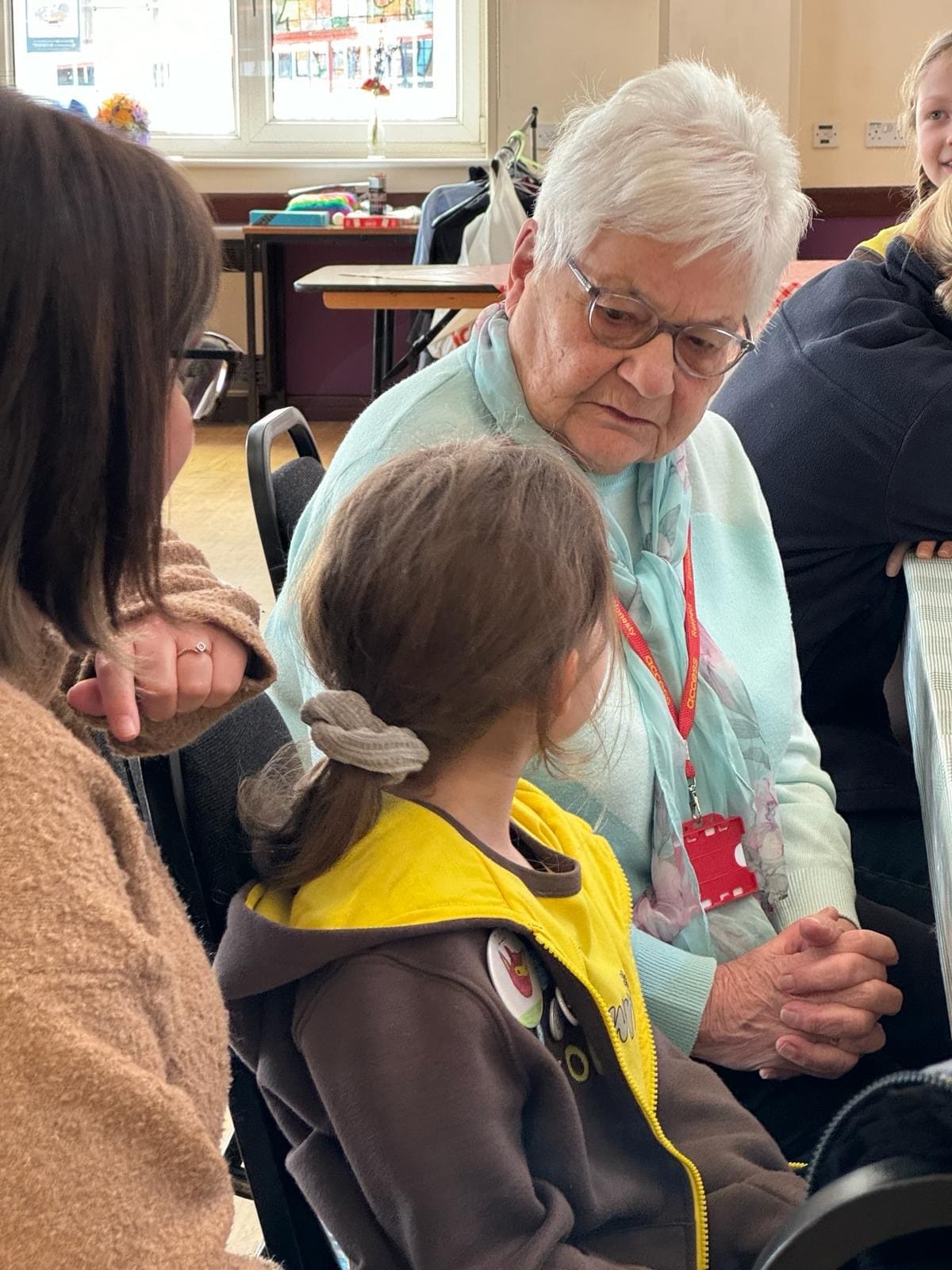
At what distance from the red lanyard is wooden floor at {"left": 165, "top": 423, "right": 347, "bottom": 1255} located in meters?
2.30

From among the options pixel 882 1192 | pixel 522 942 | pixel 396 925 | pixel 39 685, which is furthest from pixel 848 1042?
pixel 39 685

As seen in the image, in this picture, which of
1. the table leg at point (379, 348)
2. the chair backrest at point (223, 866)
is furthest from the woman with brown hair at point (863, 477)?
the table leg at point (379, 348)

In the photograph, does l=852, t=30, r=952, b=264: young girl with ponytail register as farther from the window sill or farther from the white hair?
the window sill

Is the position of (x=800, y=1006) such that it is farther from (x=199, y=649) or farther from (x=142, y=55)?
(x=142, y=55)

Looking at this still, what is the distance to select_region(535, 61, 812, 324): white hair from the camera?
1.37 m

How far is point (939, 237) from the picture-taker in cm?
193

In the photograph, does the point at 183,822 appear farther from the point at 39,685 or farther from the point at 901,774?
the point at 901,774

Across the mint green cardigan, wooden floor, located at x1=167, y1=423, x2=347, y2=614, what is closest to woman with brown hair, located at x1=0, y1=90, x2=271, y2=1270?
the mint green cardigan

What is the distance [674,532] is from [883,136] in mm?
5981

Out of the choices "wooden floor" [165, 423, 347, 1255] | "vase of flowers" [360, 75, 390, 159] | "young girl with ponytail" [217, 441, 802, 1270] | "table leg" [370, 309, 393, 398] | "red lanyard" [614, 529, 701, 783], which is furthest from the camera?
"vase of flowers" [360, 75, 390, 159]

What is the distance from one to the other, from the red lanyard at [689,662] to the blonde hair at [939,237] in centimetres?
73

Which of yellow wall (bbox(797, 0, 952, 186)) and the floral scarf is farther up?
yellow wall (bbox(797, 0, 952, 186))

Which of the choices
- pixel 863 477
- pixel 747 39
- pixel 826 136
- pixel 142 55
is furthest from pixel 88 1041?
pixel 142 55

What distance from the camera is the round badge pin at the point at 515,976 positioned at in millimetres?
928
